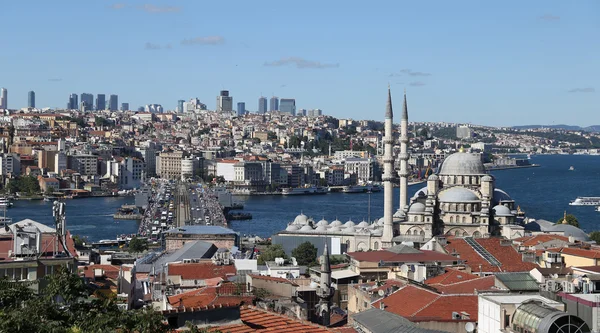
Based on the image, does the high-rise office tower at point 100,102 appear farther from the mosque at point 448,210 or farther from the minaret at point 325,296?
the minaret at point 325,296

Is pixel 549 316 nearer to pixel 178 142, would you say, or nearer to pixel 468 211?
pixel 468 211

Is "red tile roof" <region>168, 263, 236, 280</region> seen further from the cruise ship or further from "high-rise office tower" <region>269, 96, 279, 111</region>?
"high-rise office tower" <region>269, 96, 279, 111</region>

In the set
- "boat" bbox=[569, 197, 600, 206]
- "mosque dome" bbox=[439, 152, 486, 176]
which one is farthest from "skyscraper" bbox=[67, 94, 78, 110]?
"mosque dome" bbox=[439, 152, 486, 176]

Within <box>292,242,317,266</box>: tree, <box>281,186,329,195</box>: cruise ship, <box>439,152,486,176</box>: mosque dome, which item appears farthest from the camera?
<box>281,186,329,195</box>: cruise ship

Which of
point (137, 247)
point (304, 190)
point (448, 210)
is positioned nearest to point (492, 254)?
point (448, 210)

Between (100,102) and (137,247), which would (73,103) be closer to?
(100,102)

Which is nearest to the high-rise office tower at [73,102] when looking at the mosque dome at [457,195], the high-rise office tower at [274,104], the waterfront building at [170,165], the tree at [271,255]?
the high-rise office tower at [274,104]
